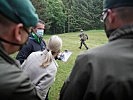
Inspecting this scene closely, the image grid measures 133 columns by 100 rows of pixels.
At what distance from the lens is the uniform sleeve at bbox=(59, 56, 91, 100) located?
7.04ft

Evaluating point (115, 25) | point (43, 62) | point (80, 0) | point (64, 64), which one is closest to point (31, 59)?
point (43, 62)

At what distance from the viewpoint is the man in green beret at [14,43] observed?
6.07 feet

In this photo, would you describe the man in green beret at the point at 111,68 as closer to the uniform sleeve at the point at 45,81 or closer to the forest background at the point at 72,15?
the uniform sleeve at the point at 45,81

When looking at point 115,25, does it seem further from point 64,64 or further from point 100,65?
point 64,64

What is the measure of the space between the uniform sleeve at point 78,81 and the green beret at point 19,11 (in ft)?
1.31

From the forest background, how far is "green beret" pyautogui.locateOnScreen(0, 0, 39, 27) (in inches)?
2038

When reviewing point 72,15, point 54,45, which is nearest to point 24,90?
point 54,45

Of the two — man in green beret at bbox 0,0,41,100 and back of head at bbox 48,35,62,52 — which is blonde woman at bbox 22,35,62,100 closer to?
back of head at bbox 48,35,62,52

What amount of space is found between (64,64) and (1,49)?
16666mm

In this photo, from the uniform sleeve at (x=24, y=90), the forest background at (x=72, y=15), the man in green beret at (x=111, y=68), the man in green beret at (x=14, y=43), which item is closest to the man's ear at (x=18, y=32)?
the man in green beret at (x=14, y=43)

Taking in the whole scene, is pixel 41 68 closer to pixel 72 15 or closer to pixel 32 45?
pixel 32 45

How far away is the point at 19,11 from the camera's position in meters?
2.04

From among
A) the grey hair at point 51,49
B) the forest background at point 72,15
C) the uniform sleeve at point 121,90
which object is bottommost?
the forest background at point 72,15

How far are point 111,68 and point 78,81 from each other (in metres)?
0.22
